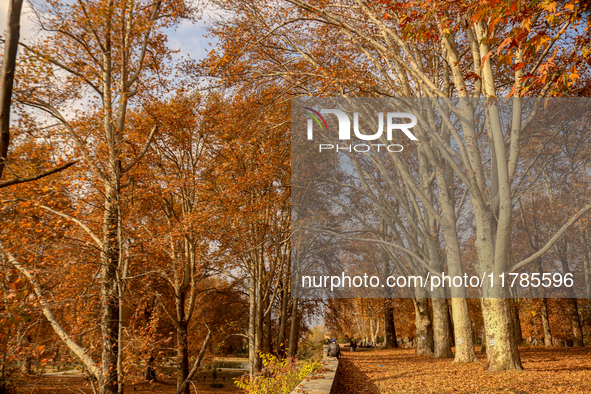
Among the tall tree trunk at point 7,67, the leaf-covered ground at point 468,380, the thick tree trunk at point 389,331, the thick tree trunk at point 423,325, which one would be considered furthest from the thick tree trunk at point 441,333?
the tall tree trunk at point 7,67

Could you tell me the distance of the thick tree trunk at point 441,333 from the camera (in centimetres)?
1318

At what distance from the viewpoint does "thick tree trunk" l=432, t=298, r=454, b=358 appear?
13.2 m

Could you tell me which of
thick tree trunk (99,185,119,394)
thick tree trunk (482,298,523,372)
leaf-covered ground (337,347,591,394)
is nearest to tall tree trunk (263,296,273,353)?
leaf-covered ground (337,347,591,394)

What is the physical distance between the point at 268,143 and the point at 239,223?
11.5 feet

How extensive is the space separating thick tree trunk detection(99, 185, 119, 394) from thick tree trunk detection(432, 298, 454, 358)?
981 centimetres

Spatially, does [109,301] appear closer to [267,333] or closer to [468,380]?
[468,380]

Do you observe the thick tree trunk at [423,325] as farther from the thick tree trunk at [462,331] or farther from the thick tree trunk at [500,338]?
the thick tree trunk at [500,338]

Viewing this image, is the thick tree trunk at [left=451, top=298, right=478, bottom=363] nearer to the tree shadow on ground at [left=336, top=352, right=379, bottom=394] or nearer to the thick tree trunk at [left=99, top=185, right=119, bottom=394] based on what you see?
the tree shadow on ground at [left=336, top=352, right=379, bottom=394]

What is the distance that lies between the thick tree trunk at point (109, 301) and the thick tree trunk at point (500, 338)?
303 inches

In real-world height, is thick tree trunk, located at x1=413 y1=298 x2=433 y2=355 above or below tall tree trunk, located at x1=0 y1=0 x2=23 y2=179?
below

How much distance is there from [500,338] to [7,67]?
9.38m

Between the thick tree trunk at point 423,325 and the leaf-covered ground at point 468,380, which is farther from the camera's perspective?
the thick tree trunk at point 423,325

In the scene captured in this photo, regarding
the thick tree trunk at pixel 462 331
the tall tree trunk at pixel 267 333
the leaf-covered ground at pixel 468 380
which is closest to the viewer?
the leaf-covered ground at pixel 468 380

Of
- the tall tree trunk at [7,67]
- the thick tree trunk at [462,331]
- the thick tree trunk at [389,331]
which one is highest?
the tall tree trunk at [7,67]
